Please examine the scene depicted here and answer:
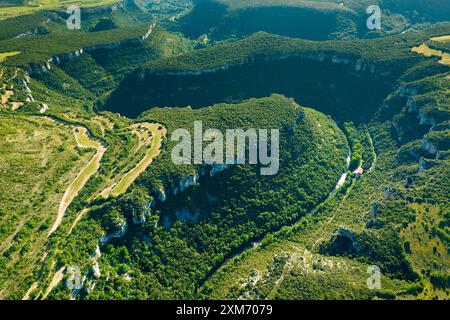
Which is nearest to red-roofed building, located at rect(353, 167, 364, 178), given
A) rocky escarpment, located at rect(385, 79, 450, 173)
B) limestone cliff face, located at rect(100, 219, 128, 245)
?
rocky escarpment, located at rect(385, 79, 450, 173)

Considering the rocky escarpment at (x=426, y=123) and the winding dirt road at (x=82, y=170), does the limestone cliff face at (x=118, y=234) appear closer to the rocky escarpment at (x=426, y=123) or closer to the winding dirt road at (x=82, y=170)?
the winding dirt road at (x=82, y=170)

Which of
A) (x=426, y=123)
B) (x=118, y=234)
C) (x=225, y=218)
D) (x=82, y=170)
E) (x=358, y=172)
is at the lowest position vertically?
(x=358, y=172)

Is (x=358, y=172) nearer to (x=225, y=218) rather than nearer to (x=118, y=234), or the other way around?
(x=225, y=218)

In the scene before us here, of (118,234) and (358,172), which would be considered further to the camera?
(358,172)

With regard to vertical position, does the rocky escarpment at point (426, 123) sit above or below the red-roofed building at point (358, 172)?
above

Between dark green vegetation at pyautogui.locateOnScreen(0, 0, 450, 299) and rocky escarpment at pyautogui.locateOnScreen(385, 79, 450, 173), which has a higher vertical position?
rocky escarpment at pyautogui.locateOnScreen(385, 79, 450, 173)

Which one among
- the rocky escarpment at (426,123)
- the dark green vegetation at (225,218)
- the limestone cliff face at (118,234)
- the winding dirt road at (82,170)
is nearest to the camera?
the dark green vegetation at (225,218)

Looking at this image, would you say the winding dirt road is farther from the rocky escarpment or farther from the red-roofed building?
the rocky escarpment

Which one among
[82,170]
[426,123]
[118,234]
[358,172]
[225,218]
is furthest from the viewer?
[426,123]

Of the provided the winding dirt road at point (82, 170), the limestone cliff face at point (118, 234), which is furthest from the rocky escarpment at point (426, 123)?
the winding dirt road at point (82, 170)

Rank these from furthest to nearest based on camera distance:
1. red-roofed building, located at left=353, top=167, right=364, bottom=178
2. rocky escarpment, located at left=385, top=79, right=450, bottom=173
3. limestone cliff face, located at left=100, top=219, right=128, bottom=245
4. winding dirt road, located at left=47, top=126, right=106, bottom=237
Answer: red-roofed building, located at left=353, top=167, right=364, bottom=178 < rocky escarpment, located at left=385, top=79, right=450, bottom=173 < winding dirt road, located at left=47, top=126, right=106, bottom=237 < limestone cliff face, located at left=100, top=219, right=128, bottom=245

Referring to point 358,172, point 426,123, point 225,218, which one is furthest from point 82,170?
point 426,123

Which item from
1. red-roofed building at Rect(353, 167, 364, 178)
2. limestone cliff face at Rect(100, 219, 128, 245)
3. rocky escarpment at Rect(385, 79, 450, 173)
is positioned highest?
rocky escarpment at Rect(385, 79, 450, 173)
